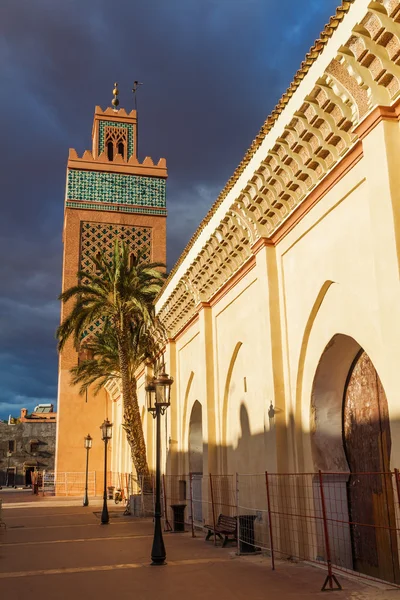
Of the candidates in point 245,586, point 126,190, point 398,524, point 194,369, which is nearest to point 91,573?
point 245,586

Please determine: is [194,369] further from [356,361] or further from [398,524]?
[398,524]

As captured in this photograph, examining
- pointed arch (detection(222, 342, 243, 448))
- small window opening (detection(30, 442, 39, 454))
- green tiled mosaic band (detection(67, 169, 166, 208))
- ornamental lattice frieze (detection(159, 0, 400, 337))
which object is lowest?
pointed arch (detection(222, 342, 243, 448))

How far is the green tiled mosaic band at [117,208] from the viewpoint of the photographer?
3091 centimetres

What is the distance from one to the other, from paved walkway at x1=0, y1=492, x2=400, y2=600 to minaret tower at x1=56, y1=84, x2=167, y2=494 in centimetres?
1559

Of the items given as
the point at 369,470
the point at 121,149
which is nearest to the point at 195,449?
the point at 369,470

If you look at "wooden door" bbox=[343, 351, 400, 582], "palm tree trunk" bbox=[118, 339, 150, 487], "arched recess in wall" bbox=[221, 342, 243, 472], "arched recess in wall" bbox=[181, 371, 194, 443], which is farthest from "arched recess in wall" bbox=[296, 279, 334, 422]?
"palm tree trunk" bbox=[118, 339, 150, 487]

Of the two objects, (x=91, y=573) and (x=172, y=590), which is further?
(x=91, y=573)

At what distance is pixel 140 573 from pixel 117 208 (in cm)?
2429

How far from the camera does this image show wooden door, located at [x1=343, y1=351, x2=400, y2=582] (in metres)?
8.15

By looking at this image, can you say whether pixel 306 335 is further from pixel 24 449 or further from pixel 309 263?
pixel 24 449

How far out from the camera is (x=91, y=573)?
8664 millimetres

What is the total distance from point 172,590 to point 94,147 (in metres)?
28.1

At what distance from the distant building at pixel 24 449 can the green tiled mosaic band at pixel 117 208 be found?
104 ft

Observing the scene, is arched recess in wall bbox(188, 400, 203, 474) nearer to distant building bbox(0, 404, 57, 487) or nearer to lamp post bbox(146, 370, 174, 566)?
lamp post bbox(146, 370, 174, 566)
